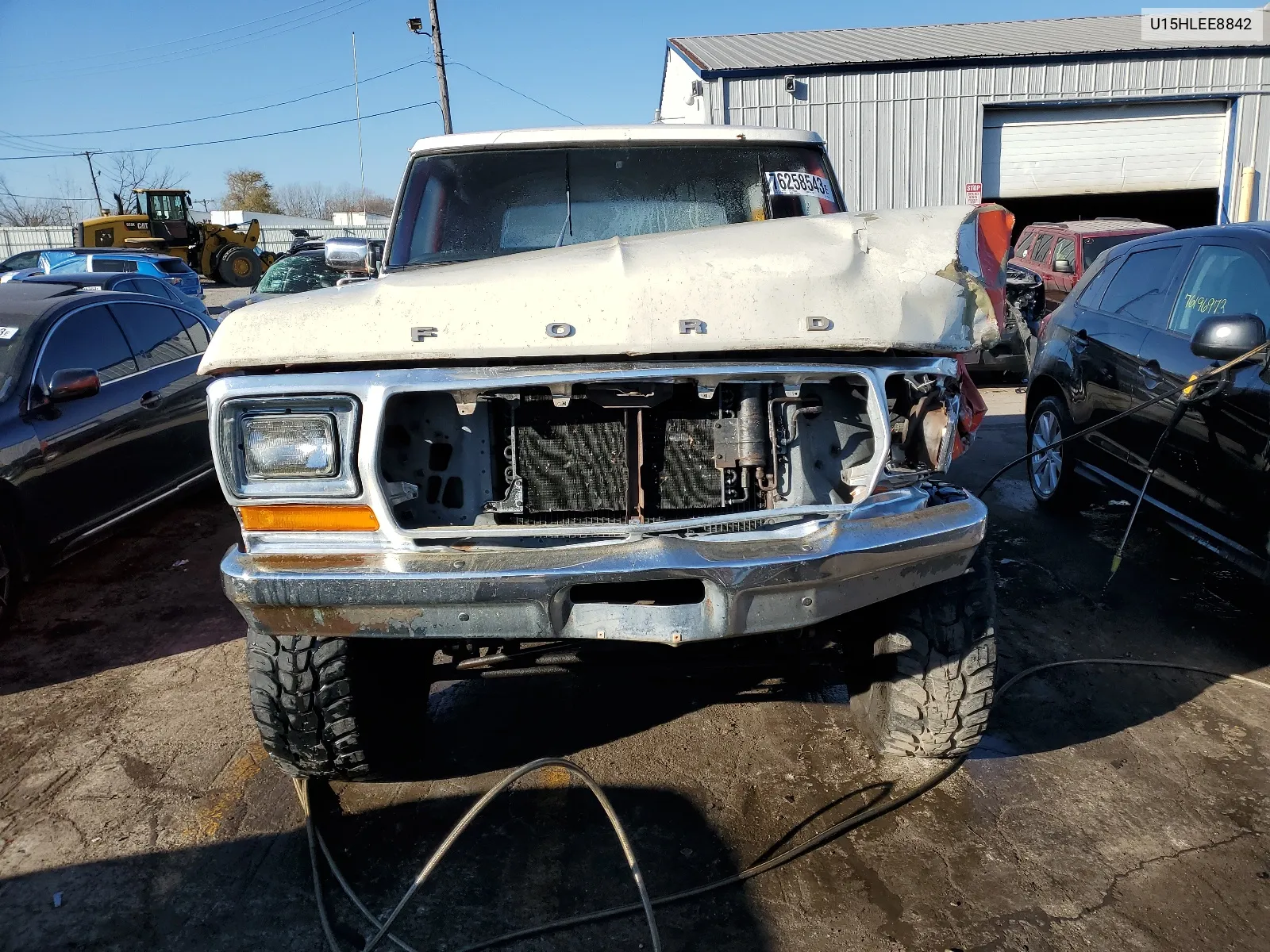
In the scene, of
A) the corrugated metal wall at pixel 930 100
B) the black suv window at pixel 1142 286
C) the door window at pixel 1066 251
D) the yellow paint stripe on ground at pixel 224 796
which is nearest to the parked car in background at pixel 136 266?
the corrugated metal wall at pixel 930 100

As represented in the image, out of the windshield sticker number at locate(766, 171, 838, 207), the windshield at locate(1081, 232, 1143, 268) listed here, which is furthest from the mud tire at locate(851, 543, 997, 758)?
the windshield at locate(1081, 232, 1143, 268)

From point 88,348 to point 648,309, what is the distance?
428cm

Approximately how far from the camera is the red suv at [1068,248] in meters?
11.1

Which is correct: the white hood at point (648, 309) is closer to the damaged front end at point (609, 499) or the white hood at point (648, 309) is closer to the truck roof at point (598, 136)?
the damaged front end at point (609, 499)

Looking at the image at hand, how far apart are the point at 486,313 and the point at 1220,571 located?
13.8 ft

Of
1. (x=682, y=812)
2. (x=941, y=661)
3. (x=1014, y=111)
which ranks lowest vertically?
(x=682, y=812)

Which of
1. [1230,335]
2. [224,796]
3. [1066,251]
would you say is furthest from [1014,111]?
[224,796]

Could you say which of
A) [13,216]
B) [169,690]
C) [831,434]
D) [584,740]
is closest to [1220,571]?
[831,434]

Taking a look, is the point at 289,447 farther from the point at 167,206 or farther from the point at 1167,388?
the point at 167,206

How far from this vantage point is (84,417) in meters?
4.77

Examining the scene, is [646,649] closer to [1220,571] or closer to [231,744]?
[231,744]

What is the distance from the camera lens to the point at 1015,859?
2514 mm

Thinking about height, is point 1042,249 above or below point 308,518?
below

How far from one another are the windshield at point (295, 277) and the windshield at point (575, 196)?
1230cm
